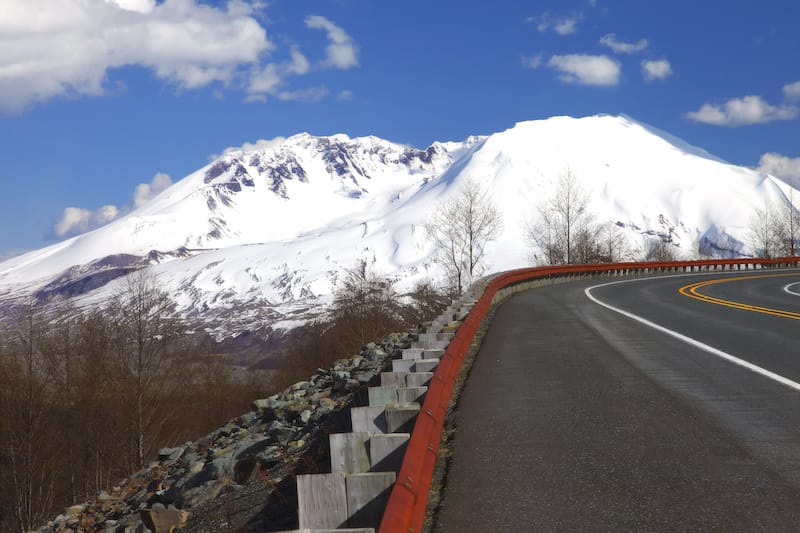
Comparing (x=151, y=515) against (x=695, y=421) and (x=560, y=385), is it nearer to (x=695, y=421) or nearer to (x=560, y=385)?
(x=560, y=385)

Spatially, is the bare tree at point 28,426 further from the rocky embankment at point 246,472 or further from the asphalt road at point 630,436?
the asphalt road at point 630,436

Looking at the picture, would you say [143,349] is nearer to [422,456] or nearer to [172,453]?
[172,453]

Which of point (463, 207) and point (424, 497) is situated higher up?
point (463, 207)

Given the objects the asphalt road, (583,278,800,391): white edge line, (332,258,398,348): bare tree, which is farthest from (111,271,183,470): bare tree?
the asphalt road

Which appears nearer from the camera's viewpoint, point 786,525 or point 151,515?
point 786,525

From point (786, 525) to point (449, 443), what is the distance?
2.77 metres

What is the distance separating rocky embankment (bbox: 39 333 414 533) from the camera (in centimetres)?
603

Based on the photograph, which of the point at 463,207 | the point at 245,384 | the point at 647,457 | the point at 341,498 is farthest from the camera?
the point at 245,384

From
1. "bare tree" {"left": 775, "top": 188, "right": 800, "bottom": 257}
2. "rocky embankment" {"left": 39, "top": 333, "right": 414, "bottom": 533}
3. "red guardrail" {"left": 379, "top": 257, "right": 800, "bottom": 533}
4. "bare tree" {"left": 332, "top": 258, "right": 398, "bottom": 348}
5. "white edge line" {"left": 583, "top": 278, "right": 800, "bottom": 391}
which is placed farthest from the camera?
"bare tree" {"left": 775, "top": 188, "right": 800, "bottom": 257}

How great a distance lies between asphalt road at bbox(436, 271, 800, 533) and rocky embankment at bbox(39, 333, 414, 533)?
139 centimetres

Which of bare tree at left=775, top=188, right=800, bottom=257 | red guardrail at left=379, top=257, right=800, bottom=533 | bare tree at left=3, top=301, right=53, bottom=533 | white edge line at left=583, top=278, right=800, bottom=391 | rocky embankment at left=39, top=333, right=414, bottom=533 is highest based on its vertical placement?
bare tree at left=775, top=188, right=800, bottom=257

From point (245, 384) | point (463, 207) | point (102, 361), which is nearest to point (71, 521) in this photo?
point (102, 361)

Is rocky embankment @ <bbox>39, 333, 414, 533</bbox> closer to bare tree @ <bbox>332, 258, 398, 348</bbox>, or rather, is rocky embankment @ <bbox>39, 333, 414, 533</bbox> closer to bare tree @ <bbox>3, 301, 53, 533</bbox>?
bare tree @ <bbox>3, 301, 53, 533</bbox>

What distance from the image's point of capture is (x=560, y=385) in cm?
813
